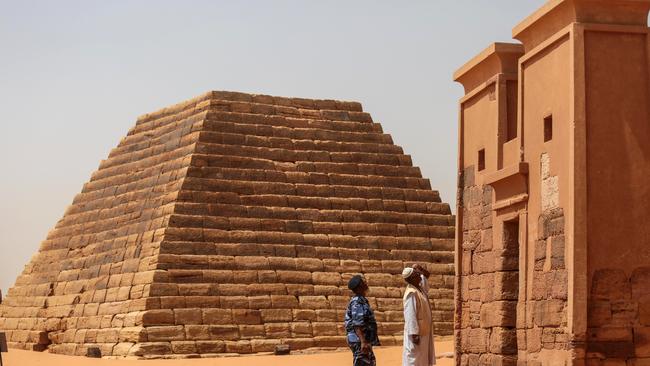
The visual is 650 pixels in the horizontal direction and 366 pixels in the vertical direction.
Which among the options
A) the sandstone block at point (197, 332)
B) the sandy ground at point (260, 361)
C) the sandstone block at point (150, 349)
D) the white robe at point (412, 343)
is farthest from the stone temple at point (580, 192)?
the sandstone block at point (197, 332)

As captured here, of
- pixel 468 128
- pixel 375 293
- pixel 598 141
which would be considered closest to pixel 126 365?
pixel 375 293

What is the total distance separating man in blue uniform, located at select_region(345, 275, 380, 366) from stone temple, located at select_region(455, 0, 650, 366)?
2845 millimetres

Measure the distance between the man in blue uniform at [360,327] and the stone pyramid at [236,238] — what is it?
1352 centimetres

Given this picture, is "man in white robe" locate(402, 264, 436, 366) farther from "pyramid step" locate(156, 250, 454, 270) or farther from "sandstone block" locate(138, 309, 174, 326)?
"pyramid step" locate(156, 250, 454, 270)

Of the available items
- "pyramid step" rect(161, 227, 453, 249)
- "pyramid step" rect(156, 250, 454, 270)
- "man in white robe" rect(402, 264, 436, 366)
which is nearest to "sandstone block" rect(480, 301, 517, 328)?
"man in white robe" rect(402, 264, 436, 366)

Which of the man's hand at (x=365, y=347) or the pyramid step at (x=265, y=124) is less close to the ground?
the pyramid step at (x=265, y=124)

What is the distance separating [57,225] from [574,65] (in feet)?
75.0

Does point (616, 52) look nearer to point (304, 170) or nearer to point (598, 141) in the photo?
point (598, 141)

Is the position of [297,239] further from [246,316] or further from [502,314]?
[502,314]

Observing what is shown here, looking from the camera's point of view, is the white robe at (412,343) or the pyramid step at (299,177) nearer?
the white robe at (412,343)

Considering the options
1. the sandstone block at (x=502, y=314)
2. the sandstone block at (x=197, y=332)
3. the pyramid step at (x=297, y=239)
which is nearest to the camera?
the sandstone block at (x=502, y=314)

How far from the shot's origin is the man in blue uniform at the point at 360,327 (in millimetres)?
14328

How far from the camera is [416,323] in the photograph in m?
14.6

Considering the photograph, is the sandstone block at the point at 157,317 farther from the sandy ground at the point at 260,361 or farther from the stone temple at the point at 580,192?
the stone temple at the point at 580,192
